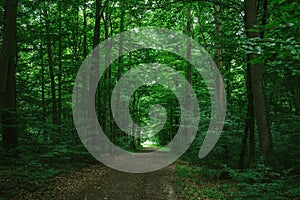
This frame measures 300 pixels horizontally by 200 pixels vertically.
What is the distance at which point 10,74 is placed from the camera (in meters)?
10.3

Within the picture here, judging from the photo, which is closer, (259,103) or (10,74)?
(259,103)

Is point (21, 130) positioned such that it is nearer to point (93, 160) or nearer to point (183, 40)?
point (93, 160)

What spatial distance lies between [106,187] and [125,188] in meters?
0.71

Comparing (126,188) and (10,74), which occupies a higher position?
(10,74)

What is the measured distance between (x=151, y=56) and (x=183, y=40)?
325cm

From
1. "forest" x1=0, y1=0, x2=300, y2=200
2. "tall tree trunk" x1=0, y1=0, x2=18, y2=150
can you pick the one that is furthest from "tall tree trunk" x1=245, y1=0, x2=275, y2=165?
"tall tree trunk" x1=0, y1=0, x2=18, y2=150

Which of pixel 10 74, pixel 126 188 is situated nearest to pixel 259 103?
pixel 126 188

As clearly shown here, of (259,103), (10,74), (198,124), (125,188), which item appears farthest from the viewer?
(198,124)

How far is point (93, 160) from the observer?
14.8 m

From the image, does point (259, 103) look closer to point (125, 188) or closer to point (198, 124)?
point (125, 188)

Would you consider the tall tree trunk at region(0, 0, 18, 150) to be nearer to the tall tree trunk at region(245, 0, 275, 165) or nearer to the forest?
the forest

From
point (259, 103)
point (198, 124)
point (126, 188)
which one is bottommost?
point (126, 188)

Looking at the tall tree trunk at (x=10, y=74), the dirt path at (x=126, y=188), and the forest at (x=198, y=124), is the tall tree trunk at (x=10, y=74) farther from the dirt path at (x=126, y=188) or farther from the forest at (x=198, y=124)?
the dirt path at (x=126, y=188)

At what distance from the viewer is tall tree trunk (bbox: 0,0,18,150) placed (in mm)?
6891
